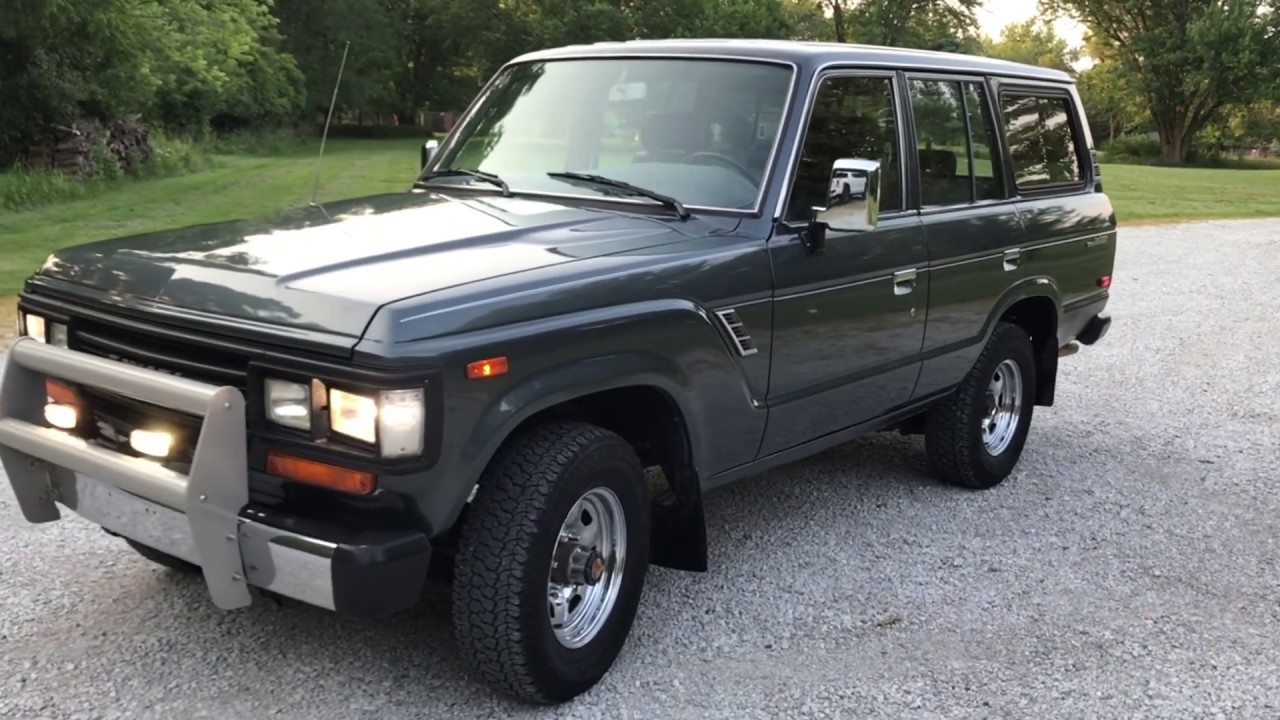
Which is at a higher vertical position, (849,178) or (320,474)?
(849,178)

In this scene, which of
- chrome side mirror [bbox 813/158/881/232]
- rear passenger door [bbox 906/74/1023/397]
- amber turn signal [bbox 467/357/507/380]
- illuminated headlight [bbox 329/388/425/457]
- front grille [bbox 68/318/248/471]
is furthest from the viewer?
rear passenger door [bbox 906/74/1023/397]

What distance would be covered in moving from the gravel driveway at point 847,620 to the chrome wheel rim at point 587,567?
0.23m

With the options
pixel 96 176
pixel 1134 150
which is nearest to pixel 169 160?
pixel 96 176

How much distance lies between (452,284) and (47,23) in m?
16.7

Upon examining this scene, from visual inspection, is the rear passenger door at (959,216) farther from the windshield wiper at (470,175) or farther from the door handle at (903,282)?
the windshield wiper at (470,175)

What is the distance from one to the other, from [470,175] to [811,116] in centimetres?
136

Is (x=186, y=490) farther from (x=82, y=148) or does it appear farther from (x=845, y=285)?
(x=82, y=148)

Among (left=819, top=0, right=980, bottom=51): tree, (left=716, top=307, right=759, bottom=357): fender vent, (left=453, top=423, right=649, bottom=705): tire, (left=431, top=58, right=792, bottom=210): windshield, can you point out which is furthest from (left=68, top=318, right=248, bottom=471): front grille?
(left=819, top=0, right=980, bottom=51): tree

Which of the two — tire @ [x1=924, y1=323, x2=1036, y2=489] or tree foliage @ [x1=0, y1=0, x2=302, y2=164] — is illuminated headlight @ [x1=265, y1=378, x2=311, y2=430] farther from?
tree foliage @ [x1=0, y1=0, x2=302, y2=164]

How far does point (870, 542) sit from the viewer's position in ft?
15.6

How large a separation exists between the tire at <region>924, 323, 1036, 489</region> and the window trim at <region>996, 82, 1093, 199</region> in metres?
0.69

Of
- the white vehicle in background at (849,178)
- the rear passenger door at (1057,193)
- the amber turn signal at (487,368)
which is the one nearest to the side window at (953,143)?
the rear passenger door at (1057,193)

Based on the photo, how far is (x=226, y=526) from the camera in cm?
279

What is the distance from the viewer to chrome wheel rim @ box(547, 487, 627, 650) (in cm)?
328
